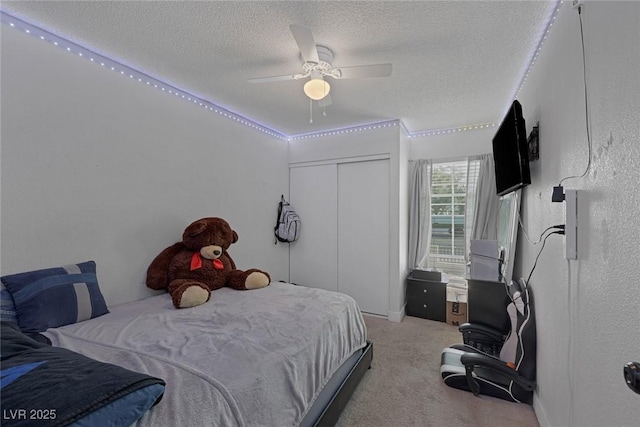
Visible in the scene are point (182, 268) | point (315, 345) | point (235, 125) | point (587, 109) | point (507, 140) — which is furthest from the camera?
point (235, 125)

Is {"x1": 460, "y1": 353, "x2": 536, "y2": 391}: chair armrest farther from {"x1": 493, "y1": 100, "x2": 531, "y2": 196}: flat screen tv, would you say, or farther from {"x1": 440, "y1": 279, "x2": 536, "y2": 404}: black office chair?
{"x1": 493, "y1": 100, "x2": 531, "y2": 196}: flat screen tv

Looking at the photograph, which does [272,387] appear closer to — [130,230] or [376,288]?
[130,230]

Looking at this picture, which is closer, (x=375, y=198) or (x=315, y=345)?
(x=315, y=345)

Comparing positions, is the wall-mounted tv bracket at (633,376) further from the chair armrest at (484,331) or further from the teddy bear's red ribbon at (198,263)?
the teddy bear's red ribbon at (198,263)

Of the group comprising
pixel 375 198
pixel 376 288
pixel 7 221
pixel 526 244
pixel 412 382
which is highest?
pixel 375 198

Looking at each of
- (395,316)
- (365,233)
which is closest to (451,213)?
(365,233)

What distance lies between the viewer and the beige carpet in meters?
1.73

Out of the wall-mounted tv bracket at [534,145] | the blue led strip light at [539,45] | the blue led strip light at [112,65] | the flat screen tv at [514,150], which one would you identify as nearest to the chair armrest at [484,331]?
the flat screen tv at [514,150]

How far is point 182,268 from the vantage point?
7.57 ft

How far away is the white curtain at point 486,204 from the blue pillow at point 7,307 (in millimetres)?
4179

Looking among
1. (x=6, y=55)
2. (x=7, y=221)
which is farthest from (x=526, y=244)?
(x=6, y=55)

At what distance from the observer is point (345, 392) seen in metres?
1.77

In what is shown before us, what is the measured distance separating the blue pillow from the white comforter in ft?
0.67

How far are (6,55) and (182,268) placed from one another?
5.76 ft
